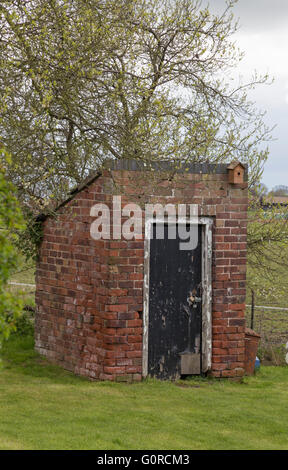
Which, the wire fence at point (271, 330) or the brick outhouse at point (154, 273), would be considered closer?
the brick outhouse at point (154, 273)

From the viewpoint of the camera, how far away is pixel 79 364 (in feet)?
31.3

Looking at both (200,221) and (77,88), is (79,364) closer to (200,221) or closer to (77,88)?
(200,221)

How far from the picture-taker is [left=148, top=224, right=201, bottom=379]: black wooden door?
29.9ft

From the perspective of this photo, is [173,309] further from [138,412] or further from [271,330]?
[271,330]

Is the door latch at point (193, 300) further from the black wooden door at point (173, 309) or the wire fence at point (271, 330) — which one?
the wire fence at point (271, 330)

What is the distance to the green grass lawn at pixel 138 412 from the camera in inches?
256

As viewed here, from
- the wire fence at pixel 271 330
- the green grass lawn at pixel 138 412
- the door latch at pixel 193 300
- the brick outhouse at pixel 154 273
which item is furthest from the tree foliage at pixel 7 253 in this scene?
the wire fence at pixel 271 330

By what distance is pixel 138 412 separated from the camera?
7.58m

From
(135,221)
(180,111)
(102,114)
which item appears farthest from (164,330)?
(180,111)

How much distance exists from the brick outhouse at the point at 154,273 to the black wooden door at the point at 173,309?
0.05 feet

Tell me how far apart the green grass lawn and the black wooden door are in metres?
0.31

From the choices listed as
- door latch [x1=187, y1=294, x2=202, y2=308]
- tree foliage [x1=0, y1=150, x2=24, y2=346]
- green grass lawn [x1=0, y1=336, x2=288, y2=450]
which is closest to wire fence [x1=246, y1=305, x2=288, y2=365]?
green grass lawn [x1=0, y1=336, x2=288, y2=450]

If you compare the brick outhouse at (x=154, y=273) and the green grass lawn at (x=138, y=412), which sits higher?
the brick outhouse at (x=154, y=273)

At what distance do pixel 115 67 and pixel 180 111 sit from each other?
1.63 meters
